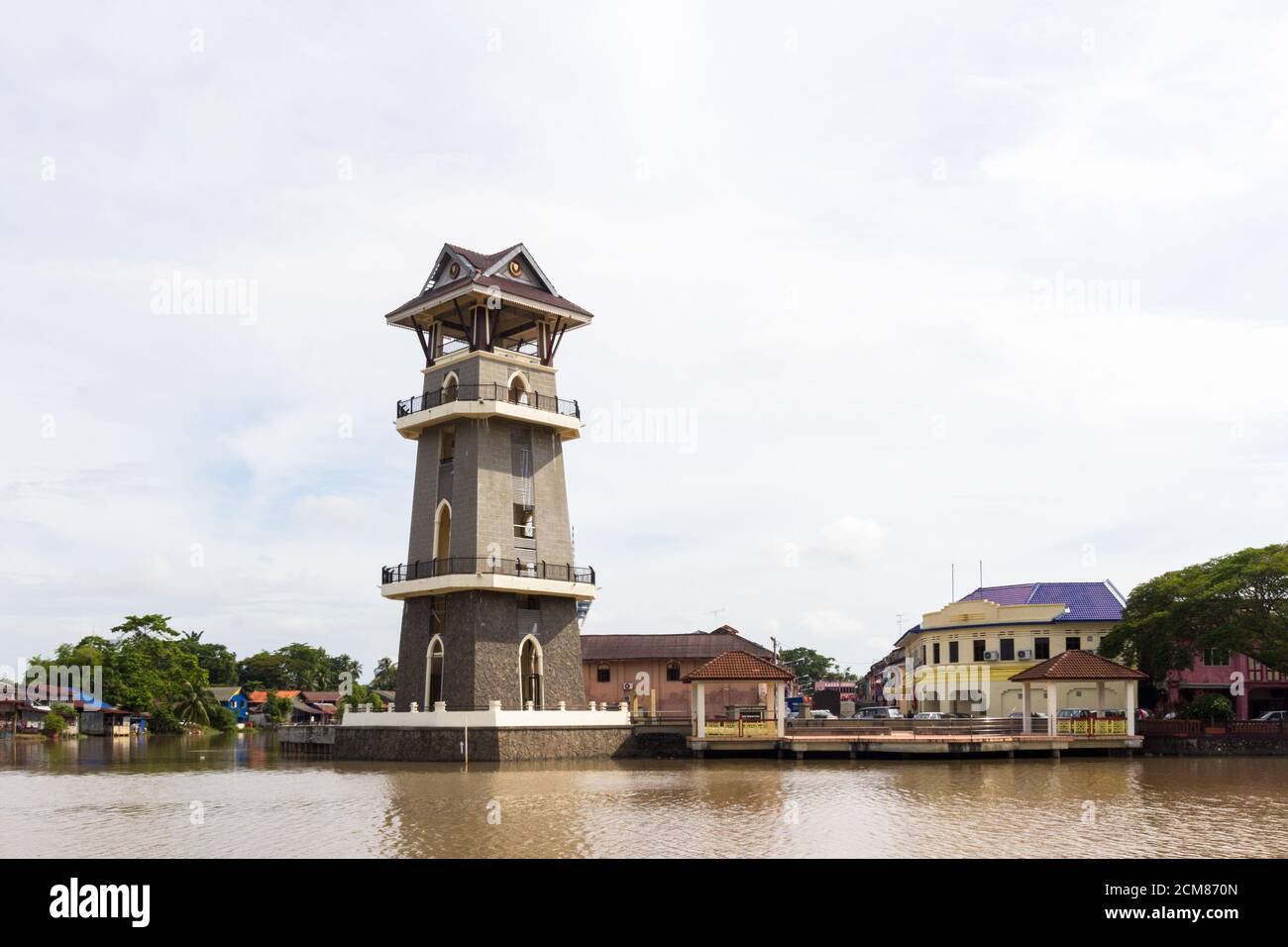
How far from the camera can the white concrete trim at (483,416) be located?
4269cm

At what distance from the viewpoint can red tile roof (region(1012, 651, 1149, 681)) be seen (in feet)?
130

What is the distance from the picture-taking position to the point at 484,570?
41.8 metres

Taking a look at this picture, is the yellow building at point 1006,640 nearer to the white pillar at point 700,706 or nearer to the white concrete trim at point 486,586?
the white pillar at point 700,706

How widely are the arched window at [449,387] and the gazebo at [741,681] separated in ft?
43.0

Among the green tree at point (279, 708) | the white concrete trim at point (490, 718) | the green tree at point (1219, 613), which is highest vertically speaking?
the green tree at point (1219, 613)

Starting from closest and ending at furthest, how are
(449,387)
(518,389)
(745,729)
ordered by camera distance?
(745,729)
(449,387)
(518,389)

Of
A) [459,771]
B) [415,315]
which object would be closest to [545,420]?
[415,315]

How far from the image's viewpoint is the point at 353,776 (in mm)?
34812

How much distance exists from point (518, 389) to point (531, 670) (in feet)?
33.5

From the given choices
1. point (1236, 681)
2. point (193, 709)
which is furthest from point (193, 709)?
point (1236, 681)

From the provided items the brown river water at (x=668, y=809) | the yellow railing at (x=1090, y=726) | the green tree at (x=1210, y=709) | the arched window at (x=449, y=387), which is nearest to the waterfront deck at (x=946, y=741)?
the yellow railing at (x=1090, y=726)

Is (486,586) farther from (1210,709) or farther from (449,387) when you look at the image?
(1210,709)

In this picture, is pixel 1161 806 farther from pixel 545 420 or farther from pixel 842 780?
pixel 545 420
